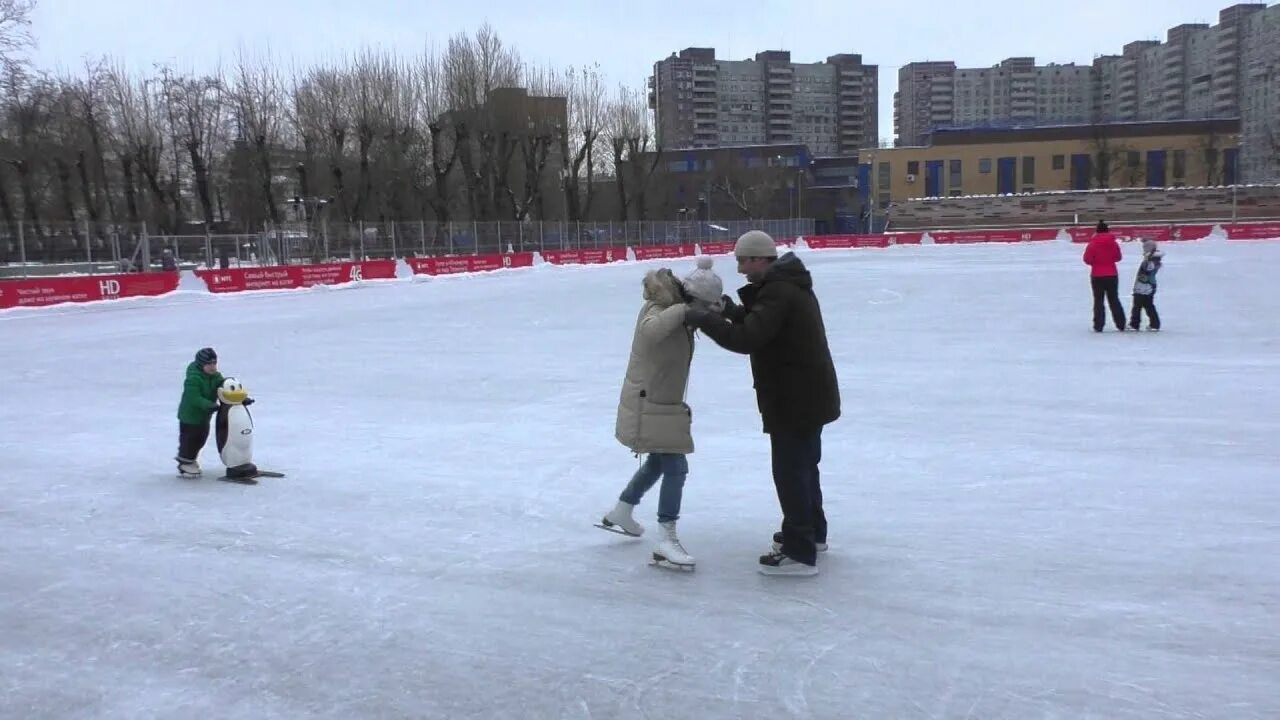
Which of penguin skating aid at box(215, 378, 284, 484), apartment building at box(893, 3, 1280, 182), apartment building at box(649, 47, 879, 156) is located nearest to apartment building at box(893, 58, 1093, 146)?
apartment building at box(893, 3, 1280, 182)

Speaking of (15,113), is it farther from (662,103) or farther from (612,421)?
(662,103)

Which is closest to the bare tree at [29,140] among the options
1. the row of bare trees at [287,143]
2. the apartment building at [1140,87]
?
the row of bare trees at [287,143]

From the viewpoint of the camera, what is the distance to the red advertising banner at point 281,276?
26.6 meters

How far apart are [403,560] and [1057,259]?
110 ft

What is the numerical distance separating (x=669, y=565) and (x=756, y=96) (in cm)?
16310

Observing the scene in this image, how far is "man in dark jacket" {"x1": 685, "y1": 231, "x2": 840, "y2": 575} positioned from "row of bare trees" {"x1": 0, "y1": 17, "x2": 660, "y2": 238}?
36175mm

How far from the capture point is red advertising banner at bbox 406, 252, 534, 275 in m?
33.9

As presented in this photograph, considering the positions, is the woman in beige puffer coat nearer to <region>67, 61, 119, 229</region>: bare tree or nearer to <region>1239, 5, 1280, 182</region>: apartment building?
<region>67, 61, 119, 229</region>: bare tree

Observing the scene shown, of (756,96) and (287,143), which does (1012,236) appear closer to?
(287,143)

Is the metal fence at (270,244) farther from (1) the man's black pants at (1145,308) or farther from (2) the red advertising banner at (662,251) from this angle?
(1) the man's black pants at (1145,308)

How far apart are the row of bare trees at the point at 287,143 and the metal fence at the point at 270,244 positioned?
4.61m

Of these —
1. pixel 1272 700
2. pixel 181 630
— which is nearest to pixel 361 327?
pixel 181 630

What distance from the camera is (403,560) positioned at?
4.70 metres

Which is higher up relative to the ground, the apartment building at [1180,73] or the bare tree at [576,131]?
the apartment building at [1180,73]
